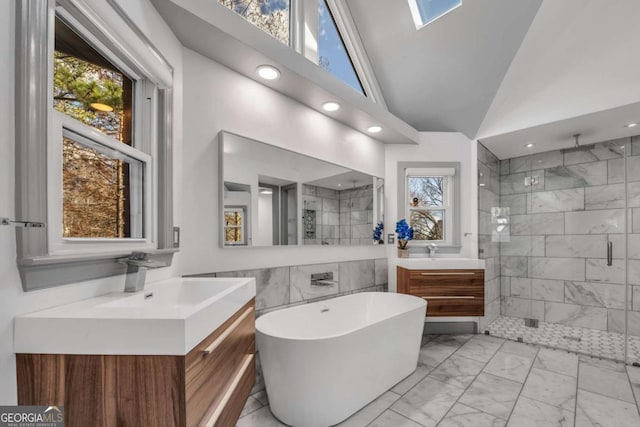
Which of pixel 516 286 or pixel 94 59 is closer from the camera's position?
pixel 94 59

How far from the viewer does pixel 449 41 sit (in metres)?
2.99

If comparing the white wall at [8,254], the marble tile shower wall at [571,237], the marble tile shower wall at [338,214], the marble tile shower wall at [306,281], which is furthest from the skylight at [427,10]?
the white wall at [8,254]

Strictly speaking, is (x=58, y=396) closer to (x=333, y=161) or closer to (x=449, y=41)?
(x=333, y=161)

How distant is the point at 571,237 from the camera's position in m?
3.45

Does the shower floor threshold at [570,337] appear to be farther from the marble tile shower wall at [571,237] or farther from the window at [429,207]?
the window at [429,207]

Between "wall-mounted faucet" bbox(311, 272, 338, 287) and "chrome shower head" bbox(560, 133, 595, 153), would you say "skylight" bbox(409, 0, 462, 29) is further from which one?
"wall-mounted faucet" bbox(311, 272, 338, 287)

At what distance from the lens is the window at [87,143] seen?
0.90 meters

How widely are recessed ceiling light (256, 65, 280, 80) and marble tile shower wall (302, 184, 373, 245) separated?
0.92 meters

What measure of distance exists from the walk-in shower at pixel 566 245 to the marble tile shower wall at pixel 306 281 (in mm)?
1334

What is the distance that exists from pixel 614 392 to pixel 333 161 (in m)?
2.82

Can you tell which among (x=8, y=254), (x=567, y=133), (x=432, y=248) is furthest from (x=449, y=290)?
(x=8, y=254)

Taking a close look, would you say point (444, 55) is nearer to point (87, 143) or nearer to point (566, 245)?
point (566, 245)

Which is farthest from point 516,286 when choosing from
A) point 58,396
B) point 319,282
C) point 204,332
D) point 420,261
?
point 58,396

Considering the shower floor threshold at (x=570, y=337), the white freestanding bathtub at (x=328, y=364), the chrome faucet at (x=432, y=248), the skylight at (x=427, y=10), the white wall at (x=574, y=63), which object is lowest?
the shower floor threshold at (x=570, y=337)
